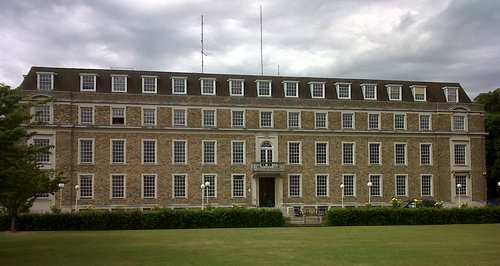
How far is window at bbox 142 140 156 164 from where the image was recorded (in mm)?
56594

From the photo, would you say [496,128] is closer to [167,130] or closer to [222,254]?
[167,130]

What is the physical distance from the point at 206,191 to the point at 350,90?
722 inches

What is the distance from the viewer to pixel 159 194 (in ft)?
185

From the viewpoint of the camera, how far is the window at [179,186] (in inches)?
2231

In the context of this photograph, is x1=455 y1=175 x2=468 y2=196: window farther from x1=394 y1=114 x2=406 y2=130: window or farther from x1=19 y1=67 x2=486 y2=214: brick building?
x1=394 y1=114 x2=406 y2=130: window

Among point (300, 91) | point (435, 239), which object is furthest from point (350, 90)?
point (435, 239)

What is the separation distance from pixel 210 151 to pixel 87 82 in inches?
522

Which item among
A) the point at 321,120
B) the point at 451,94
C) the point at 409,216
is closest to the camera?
the point at 409,216

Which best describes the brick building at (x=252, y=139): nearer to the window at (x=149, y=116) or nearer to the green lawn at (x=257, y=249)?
the window at (x=149, y=116)

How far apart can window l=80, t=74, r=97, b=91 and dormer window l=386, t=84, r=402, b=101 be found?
29.8 metres

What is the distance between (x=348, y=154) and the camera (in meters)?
60.4

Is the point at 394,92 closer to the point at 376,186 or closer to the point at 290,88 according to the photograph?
the point at 376,186

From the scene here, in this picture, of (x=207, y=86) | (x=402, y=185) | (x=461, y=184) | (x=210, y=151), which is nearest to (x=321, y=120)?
(x=402, y=185)

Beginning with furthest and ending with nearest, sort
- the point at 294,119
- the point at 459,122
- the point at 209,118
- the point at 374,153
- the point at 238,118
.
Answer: the point at 459,122 < the point at 374,153 < the point at 294,119 < the point at 238,118 < the point at 209,118
